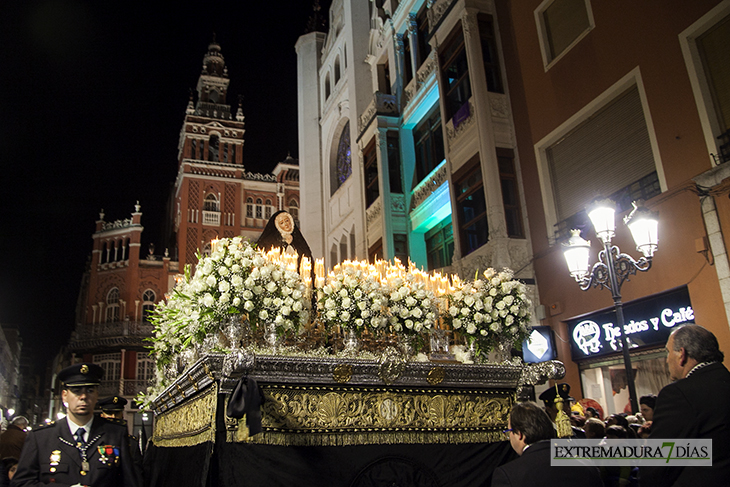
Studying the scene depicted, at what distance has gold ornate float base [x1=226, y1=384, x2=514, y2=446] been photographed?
17.2 feet

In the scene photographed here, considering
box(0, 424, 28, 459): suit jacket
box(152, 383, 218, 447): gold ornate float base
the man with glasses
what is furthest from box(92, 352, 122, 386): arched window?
the man with glasses

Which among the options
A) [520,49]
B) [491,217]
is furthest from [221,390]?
[520,49]

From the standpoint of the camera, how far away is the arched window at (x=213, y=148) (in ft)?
145

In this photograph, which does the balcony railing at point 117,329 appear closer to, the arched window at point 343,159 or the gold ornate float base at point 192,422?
the arched window at point 343,159

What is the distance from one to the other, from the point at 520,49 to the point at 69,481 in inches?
540

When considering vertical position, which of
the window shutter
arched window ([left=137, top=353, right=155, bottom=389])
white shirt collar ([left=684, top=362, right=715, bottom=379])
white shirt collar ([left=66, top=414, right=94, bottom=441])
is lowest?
white shirt collar ([left=66, top=414, right=94, bottom=441])

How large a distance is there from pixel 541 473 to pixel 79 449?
11.1 feet

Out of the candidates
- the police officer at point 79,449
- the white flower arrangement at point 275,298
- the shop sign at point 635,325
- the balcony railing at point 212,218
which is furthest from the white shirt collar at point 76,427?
the balcony railing at point 212,218

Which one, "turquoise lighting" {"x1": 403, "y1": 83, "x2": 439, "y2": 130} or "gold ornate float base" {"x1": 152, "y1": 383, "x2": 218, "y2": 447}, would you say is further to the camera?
"turquoise lighting" {"x1": 403, "y1": 83, "x2": 439, "y2": 130}

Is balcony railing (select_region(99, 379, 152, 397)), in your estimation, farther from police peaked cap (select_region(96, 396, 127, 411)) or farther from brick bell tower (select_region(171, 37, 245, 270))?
police peaked cap (select_region(96, 396, 127, 411))

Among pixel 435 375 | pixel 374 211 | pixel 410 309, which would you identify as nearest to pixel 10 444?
pixel 410 309

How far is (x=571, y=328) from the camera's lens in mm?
12031

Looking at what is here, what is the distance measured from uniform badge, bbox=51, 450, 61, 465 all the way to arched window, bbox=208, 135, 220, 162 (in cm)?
4189

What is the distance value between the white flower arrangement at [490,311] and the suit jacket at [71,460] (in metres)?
3.93
